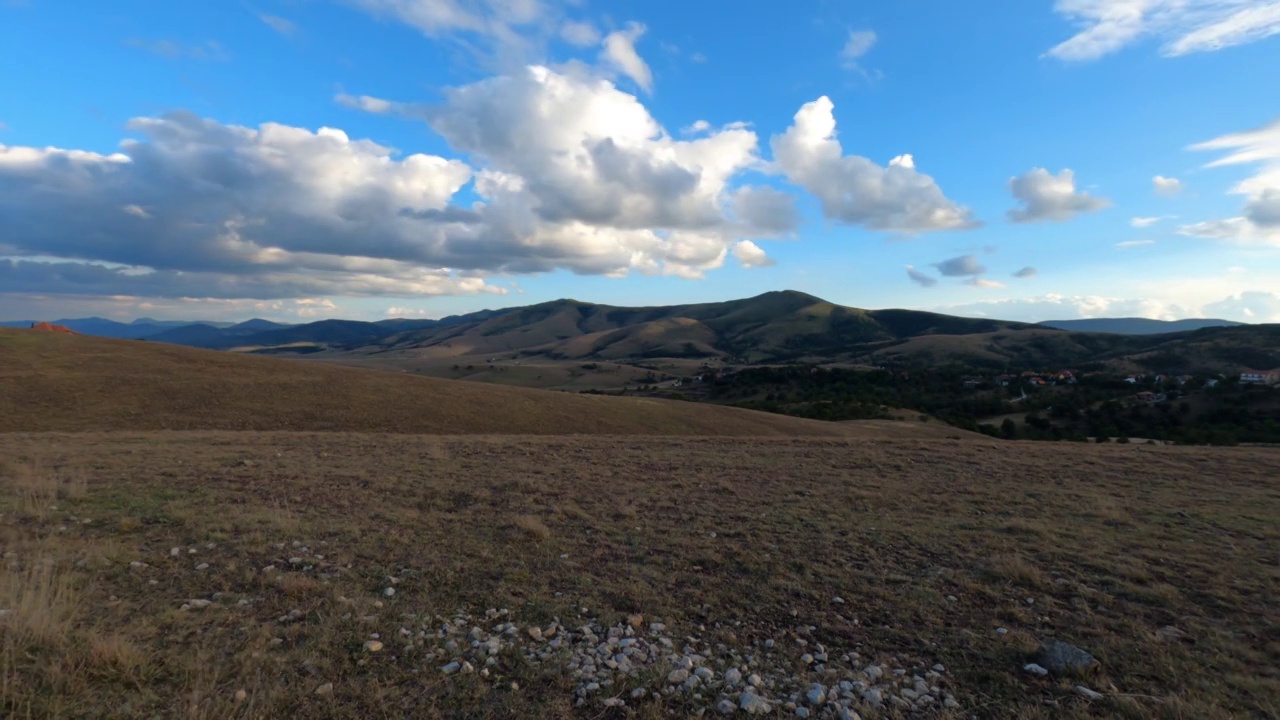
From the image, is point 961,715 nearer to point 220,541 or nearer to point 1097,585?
point 1097,585

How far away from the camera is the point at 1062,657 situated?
19.2 feet

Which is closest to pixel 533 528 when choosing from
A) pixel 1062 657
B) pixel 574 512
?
pixel 574 512

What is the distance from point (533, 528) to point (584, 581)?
2439 millimetres

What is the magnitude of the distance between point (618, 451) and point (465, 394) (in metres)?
20.6

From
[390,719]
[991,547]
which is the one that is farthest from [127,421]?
[991,547]

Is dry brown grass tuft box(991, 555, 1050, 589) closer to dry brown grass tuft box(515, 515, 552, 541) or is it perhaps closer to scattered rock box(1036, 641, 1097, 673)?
scattered rock box(1036, 641, 1097, 673)

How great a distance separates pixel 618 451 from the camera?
21.5m

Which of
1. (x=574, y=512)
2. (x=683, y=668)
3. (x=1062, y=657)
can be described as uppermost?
(x=683, y=668)

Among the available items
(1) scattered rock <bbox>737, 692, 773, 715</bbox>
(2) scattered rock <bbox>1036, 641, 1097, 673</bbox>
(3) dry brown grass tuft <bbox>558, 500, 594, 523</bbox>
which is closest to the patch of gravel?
(1) scattered rock <bbox>737, 692, 773, 715</bbox>

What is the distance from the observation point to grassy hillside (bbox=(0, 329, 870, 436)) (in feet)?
92.5

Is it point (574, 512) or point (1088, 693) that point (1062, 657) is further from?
point (574, 512)

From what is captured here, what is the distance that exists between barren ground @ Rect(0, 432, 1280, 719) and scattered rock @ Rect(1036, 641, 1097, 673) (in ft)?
0.41

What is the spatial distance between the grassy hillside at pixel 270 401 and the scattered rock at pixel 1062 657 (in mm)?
28650

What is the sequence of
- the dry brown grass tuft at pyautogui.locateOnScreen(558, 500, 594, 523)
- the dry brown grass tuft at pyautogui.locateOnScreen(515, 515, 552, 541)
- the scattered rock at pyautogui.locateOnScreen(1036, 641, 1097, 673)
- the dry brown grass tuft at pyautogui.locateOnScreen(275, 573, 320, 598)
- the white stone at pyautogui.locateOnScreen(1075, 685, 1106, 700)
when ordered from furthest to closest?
the dry brown grass tuft at pyautogui.locateOnScreen(558, 500, 594, 523) → the dry brown grass tuft at pyautogui.locateOnScreen(515, 515, 552, 541) → the dry brown grass tuft at pyautogui.locateOnScreen(275, 573, 320, 598) → the scattered rock at pyautogui.locateOnScreen(1036, 641, 1097, 673) → the white stone at pyautogui.locateOnScreen(1075, 685, 1106, 700)
